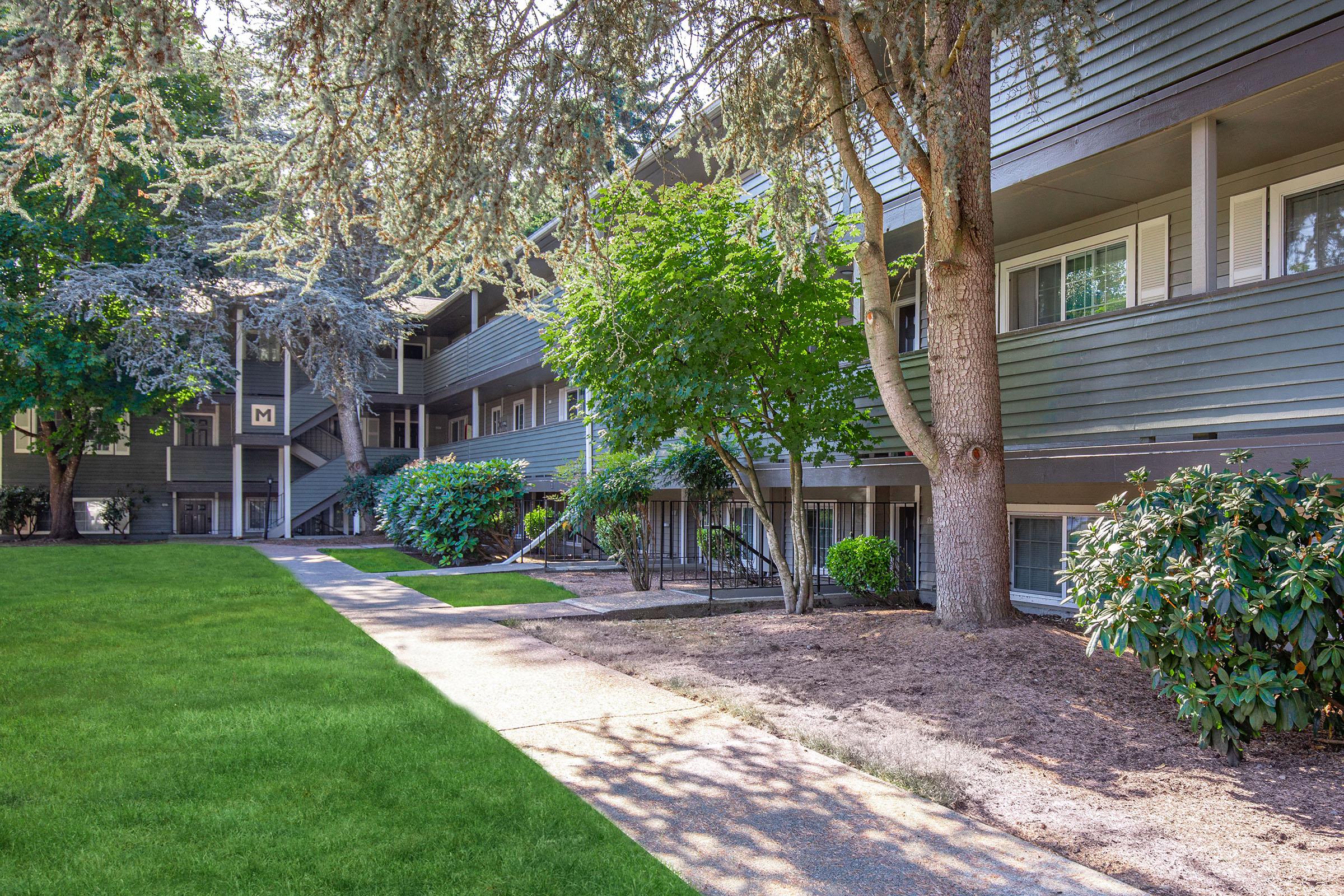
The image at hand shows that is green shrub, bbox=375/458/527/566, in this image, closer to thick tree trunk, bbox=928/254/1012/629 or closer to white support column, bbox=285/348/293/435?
thick tree trunk, bbox=928/254/1012/629

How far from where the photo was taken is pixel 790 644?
888 cm

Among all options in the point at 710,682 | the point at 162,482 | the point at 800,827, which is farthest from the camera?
the point at 162,482

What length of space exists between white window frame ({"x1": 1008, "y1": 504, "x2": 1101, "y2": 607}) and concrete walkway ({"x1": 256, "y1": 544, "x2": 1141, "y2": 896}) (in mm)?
6622

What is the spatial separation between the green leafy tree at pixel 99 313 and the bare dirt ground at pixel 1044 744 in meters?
18.9

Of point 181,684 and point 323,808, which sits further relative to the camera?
point 181,684

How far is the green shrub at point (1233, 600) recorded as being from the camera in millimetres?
5039

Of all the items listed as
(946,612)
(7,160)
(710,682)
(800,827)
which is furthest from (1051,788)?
(7,160)

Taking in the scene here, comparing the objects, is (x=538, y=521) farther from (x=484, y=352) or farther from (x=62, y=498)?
(x=62, y=498)

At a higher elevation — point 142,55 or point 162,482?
point 142,55

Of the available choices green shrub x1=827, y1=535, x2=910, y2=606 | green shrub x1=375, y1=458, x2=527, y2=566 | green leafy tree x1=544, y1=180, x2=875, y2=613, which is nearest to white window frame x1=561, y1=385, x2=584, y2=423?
green shrub x1=375, y1=458, x2=527, y2=566

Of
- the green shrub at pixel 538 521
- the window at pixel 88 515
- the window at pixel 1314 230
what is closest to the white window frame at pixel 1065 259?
the window at pixel 1314 230

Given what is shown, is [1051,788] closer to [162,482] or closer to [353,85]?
[353,85]

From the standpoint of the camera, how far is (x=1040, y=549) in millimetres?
12383

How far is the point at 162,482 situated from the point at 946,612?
31138mm
